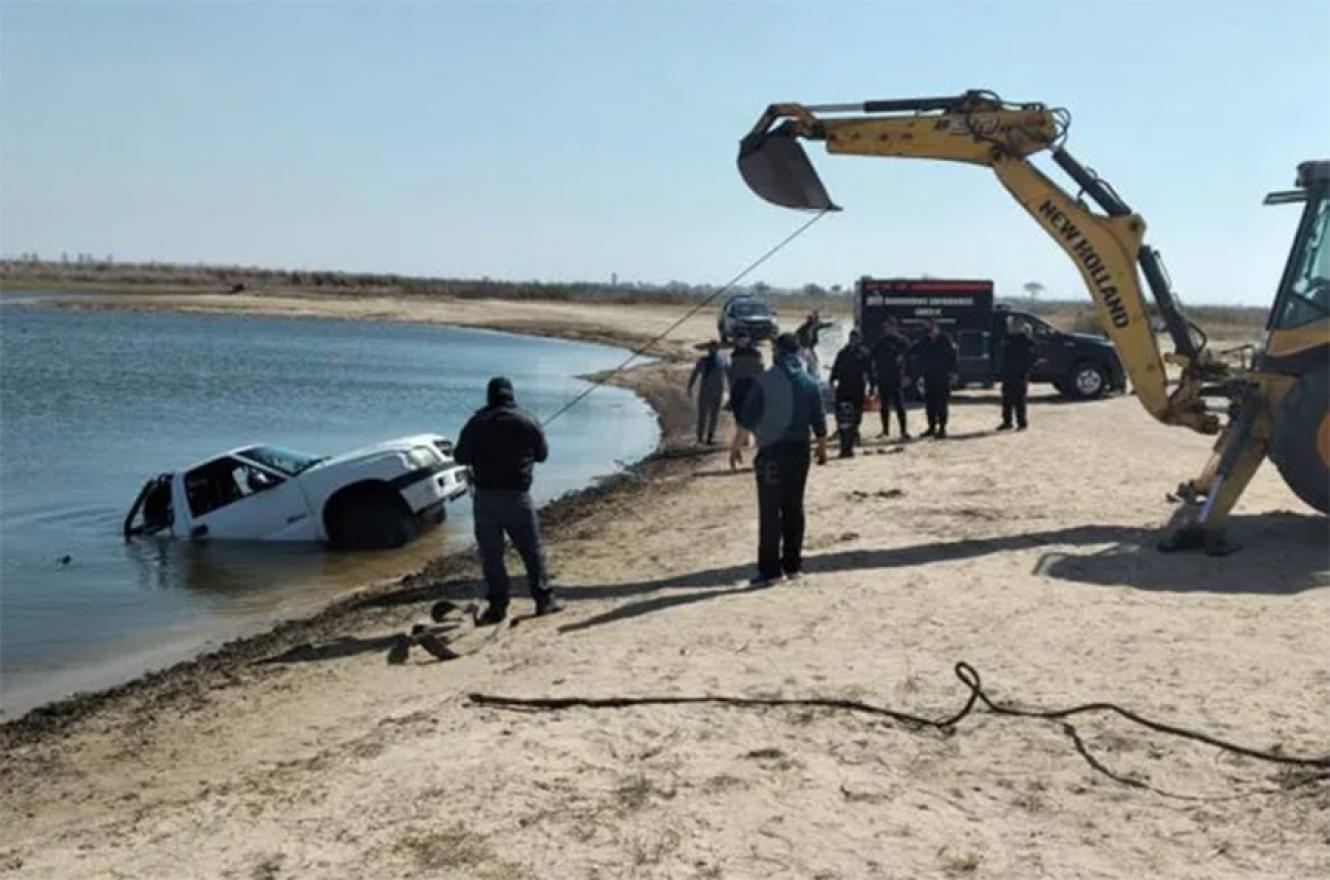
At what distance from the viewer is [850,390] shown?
20.7 metres

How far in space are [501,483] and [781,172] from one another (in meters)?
4.96

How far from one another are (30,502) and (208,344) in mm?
47680

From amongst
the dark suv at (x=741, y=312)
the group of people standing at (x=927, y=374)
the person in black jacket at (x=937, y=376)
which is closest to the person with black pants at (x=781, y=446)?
the group of people standing at (x=927, y=374)

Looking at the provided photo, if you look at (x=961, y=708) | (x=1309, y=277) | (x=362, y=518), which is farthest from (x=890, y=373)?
(x=961, y=708)

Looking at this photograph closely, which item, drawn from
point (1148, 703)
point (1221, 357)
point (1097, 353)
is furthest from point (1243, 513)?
point (1097, 353)

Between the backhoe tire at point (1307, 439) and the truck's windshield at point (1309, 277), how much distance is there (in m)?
0.62

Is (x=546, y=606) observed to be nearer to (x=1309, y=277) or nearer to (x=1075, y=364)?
(x=1309, y=277)

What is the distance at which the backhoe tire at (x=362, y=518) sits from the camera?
16.8 m

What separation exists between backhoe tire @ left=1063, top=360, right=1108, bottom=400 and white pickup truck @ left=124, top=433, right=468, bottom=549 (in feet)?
56.3

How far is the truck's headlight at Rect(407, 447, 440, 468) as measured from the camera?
55.0ft

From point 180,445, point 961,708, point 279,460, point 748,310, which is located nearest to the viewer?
point 961,708

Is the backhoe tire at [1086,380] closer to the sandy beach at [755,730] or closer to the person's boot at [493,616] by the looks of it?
the sandy beach at [755,730]

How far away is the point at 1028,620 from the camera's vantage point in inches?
379

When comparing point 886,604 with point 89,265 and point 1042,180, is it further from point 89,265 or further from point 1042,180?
point 89,265
